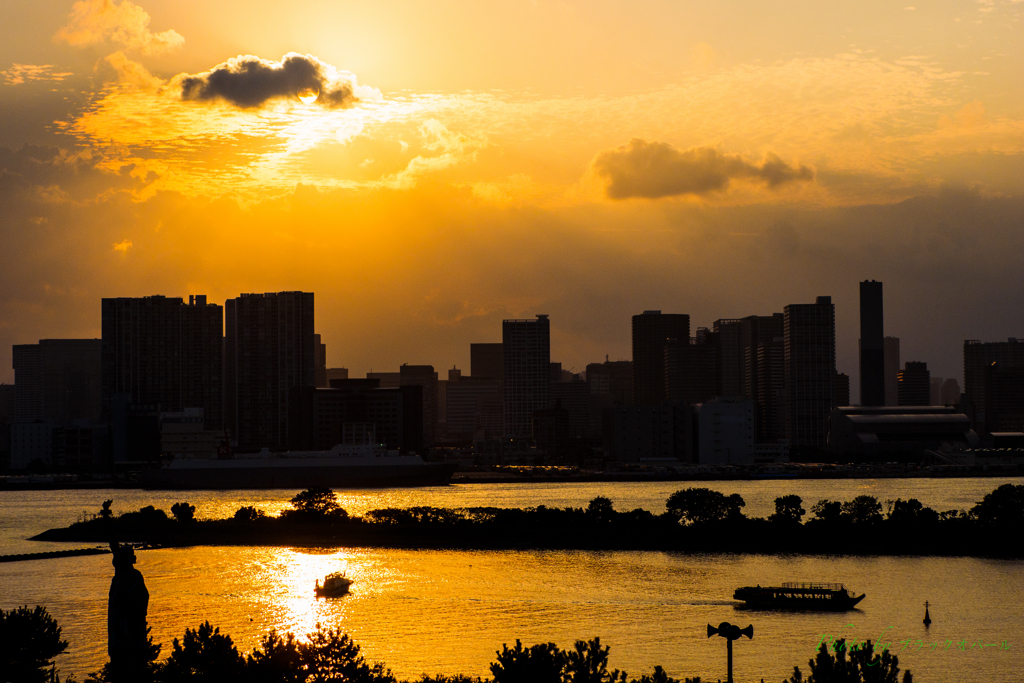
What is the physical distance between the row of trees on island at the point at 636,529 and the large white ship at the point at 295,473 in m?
58.6

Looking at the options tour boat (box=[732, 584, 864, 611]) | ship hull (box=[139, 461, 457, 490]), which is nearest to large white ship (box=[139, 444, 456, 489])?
ship hull (box=[139, 461, 457, 490])

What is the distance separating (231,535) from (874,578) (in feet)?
141

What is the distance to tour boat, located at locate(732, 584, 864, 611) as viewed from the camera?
47.0 meters

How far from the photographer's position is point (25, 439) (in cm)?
18912

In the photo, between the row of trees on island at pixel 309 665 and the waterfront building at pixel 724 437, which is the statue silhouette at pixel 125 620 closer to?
the row of trees on island at pixel 309 665

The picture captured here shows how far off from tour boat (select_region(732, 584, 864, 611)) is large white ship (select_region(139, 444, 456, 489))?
9653 centimetres

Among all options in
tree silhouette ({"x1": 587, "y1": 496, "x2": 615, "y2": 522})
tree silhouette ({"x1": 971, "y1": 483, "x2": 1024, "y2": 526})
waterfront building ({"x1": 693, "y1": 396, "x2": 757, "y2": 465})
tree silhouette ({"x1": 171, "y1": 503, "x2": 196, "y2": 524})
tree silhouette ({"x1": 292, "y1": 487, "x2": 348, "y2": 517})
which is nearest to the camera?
tree silhouette ({"x1": 971, "y1": 483, "x2": 1024, "y2": 526})

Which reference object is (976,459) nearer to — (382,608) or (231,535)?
(231,535)

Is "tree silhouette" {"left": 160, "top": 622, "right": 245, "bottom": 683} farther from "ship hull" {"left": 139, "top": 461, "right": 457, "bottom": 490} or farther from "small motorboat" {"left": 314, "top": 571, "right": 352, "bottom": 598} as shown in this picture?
"ship hull" {"left": 139, "top": 461, "right": 457, "bottom": 490}

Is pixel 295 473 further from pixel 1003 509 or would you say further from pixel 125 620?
pixel 125 620

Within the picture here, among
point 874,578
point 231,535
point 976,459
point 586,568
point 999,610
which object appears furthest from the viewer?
point 976,459

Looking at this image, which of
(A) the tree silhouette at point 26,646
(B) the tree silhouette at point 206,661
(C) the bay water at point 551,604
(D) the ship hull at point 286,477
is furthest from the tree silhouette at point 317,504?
(D) the ship hull at point 286,477

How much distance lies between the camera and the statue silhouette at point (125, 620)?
17.3 metres

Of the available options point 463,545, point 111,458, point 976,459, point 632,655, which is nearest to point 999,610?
point 632,655
